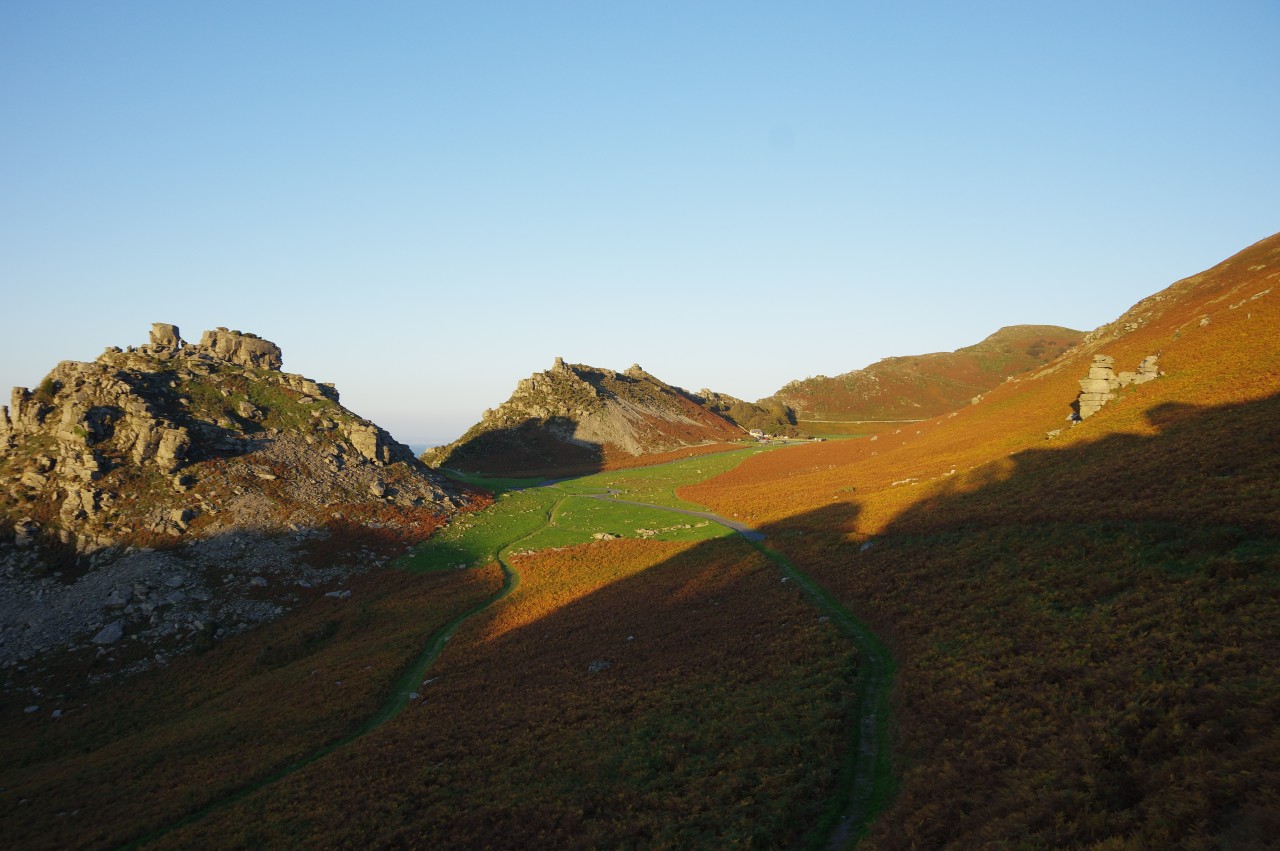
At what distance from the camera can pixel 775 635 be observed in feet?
97.0

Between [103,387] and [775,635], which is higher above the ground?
[103,387]

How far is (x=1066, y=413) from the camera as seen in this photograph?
61.0m

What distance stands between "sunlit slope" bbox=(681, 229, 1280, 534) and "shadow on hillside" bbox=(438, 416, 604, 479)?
133 ft

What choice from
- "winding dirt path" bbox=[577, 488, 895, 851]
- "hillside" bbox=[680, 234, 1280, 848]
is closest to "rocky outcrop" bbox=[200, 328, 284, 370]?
"hillside" bbox=[680, 234, 1280, 848]

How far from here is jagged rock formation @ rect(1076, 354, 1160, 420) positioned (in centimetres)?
5072

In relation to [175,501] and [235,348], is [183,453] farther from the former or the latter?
[235,348]

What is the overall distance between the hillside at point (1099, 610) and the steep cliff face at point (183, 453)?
1973 inches

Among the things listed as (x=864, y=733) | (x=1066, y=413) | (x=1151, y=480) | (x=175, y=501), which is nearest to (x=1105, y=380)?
(x=1066, y=413)

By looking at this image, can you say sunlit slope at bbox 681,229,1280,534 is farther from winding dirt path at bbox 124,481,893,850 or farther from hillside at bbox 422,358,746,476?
hillside at bbox 422,358,746,476

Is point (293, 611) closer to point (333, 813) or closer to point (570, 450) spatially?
point (333, 813)

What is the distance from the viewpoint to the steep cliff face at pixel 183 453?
49.7 m

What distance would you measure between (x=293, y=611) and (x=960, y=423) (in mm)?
87668

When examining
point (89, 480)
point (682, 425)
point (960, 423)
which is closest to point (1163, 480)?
point (960, 423)

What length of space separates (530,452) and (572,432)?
1247 centimetres
